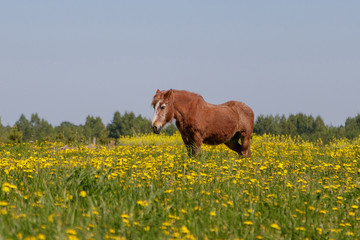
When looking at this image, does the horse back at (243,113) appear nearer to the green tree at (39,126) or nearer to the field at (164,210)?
the field at (164,210)

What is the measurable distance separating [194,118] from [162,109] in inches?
35.9

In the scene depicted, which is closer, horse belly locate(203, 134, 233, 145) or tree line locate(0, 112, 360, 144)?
horse belly locate(203, 134, 233, 145)

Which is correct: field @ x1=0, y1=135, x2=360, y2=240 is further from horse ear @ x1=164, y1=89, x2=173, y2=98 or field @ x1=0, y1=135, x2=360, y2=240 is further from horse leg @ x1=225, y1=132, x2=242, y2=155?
horse leg @ x1=225, y1=132, x2=242, y2=155

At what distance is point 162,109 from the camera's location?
9.85 m

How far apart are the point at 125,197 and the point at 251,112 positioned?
8140mm

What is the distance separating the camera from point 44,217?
414cm

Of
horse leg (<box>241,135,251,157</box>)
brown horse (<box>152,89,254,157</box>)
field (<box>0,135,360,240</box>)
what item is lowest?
field (<box>0,135,360,240</box>)

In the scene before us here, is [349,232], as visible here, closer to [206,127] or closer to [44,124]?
[206,127]

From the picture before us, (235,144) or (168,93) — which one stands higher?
(168,93)

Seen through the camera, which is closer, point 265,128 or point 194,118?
point 194,118

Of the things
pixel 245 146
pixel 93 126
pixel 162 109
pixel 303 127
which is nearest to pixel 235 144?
pixel 245 146

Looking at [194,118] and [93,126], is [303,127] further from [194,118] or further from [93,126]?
[194,118]

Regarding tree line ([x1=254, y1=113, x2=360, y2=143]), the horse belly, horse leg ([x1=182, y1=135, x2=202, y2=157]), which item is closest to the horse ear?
horse leg ([x1=182, y1=135, x2=202, y2=157])

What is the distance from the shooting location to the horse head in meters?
9.78
